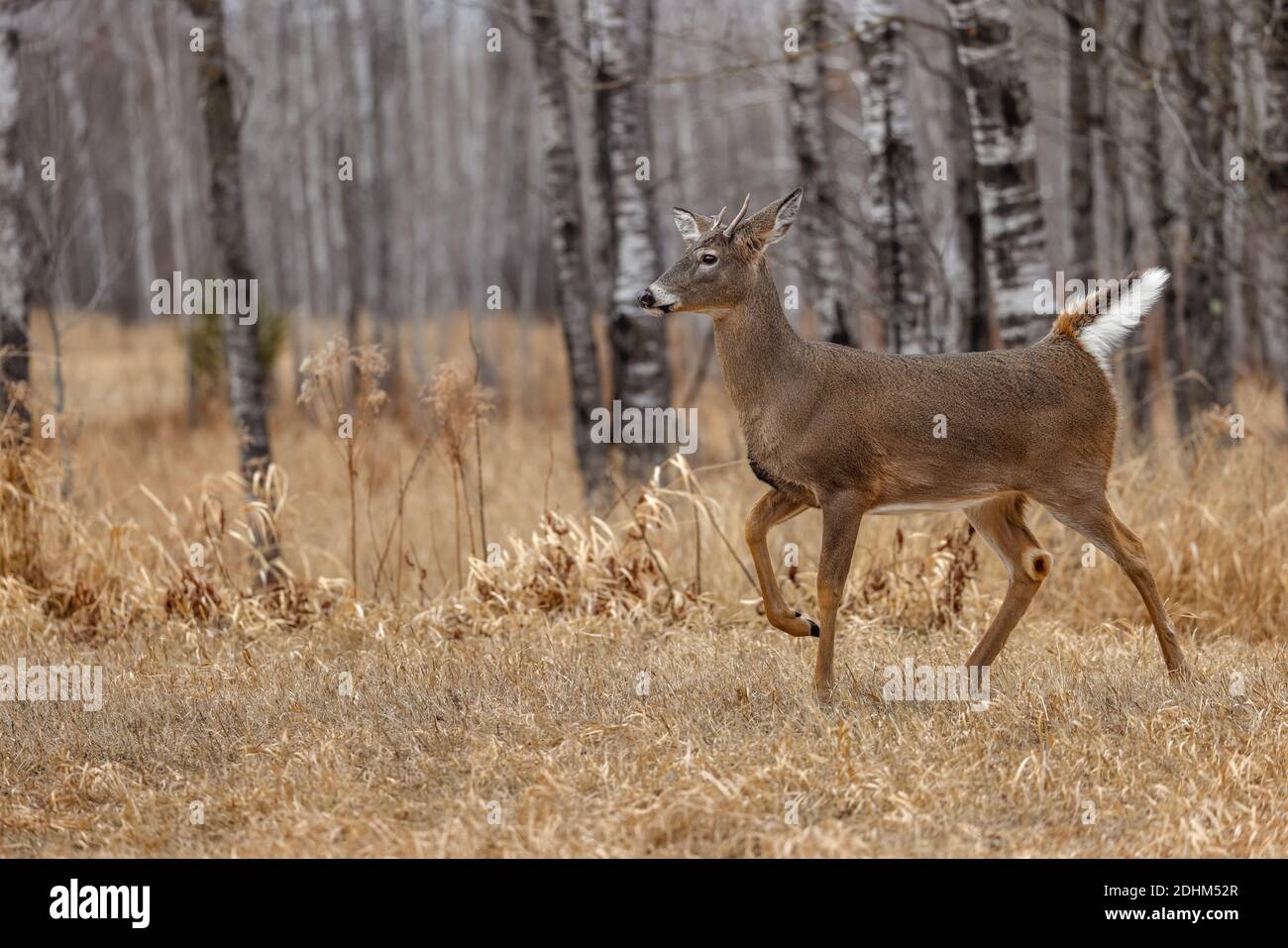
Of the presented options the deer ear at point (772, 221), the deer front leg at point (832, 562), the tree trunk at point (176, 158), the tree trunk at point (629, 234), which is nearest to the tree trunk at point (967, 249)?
the tree trunk at point (629, 234)

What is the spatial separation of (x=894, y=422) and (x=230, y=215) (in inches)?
205

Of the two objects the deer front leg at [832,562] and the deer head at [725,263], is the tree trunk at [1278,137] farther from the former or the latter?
the deer front leg at [832,562]

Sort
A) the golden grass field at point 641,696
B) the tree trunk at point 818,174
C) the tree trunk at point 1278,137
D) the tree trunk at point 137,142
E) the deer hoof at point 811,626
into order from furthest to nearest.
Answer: the tree trunk at point 137,142
the tree trunk at point 818,174
the tree trunk at point 1278,137
the deer hoof at point 811,626
the golden grass field at point 641,696

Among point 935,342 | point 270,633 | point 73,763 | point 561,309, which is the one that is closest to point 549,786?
point 73,763

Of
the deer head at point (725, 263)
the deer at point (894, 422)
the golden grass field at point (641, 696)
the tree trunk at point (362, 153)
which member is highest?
the tree trunk at point (362, 153)

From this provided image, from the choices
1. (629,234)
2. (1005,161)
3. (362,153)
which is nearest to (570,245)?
(629,234)

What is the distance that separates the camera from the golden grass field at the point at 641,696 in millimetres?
4758

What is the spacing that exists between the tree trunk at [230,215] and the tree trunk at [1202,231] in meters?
6.21

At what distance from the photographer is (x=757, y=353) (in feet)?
19.9

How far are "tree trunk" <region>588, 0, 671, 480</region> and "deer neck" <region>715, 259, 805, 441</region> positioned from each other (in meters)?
4.53

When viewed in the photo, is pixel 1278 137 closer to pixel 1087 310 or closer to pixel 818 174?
pixel 818 174

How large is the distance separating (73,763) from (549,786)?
5.99 feet

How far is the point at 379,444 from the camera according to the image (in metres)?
15.5
